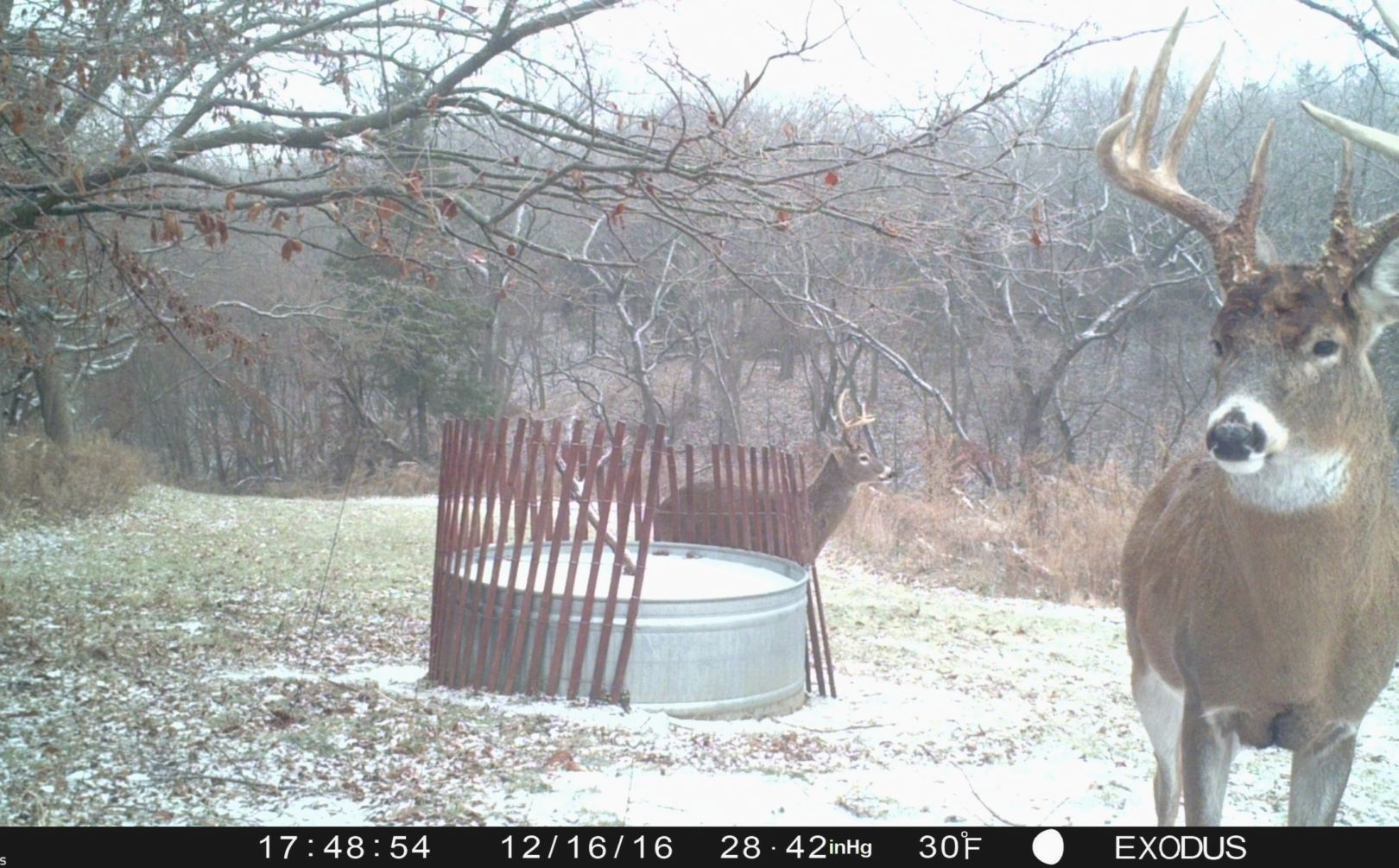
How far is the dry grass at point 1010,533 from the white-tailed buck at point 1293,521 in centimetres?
940

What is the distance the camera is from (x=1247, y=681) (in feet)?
11.2

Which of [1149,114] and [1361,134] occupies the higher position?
[1149,114]

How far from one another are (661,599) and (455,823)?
2547 mm

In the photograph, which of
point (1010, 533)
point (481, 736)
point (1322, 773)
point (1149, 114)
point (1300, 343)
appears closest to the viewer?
point (1300, 343)

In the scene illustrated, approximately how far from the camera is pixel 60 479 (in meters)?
16.1

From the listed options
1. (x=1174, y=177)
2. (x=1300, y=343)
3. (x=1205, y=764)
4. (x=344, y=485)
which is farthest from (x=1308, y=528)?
(x=344, y=485)

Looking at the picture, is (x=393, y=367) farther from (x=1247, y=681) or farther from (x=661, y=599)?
(x=1247, y=681)

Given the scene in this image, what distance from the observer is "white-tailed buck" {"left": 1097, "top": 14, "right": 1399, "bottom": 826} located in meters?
3.10

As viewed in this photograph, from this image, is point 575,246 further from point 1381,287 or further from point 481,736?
point 1381,287

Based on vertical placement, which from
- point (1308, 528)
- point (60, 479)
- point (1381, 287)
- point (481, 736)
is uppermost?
point (1381, 287)

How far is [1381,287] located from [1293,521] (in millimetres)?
669

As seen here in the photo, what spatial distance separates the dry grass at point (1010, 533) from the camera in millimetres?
13141

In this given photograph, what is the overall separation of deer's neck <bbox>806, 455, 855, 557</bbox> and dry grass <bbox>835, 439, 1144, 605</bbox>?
6.02 ft

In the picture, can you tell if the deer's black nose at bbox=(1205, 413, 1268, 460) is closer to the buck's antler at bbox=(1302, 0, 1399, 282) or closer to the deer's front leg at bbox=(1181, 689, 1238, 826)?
the buck's antler at bbox=(1302, 0, 1399, 282)
